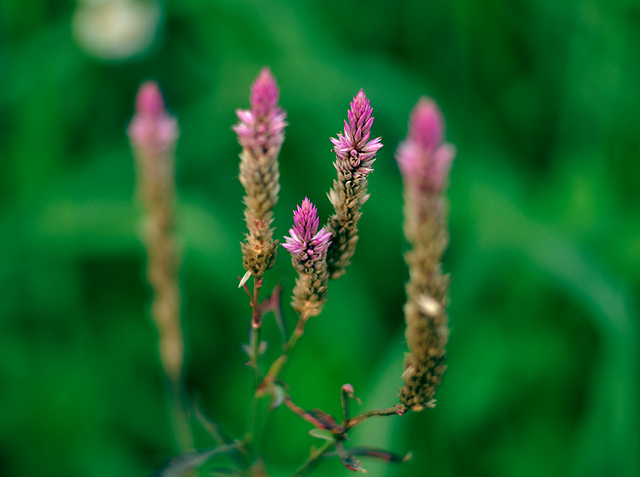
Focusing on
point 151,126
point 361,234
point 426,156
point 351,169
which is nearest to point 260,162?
point 351,169

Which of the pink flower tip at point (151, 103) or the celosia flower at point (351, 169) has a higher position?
the pink flower tip at point (151, 103)

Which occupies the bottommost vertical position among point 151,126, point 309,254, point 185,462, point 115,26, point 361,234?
point 185,462

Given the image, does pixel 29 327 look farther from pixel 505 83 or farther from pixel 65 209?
pixel 505 83

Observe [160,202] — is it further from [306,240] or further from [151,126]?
[306,240]

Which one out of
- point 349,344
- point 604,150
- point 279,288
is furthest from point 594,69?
point 279,288

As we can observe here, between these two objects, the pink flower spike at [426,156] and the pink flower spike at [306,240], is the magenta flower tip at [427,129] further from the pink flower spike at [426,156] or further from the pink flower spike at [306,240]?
the pink flower spike at [306,240]

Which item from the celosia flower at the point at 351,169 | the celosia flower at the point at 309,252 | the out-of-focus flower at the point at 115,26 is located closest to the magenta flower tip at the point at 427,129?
the celosia flower at the point at 351,169

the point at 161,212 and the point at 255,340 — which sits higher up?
the point at 161,212
